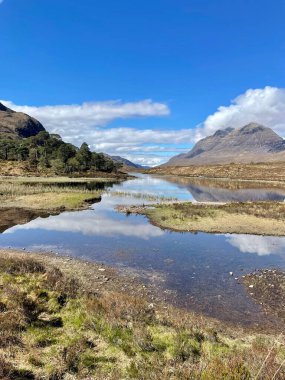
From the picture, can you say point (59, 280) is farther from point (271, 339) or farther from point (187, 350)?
point (271, 339)

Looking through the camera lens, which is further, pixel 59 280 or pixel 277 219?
pixel 277 219

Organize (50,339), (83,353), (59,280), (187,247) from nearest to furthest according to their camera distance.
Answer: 1. (83,353)
2. (50,339)
3. (59,280)
4. (187,247)

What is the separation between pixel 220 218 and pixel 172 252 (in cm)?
1822

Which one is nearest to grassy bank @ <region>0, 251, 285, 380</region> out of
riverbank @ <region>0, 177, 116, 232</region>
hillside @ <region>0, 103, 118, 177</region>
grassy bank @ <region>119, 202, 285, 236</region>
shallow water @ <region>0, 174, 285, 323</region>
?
shallow water @ <region>0, 174, 285, 323</region>

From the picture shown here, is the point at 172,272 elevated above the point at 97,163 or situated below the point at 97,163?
below

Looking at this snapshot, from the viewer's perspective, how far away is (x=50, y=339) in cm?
1199

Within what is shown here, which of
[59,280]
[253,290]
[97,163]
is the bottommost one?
[253,290]

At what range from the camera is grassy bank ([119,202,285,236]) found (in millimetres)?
40406

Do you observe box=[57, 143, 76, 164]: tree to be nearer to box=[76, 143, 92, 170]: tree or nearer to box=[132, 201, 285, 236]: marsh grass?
box=[76, 143, 92, 170]: tree

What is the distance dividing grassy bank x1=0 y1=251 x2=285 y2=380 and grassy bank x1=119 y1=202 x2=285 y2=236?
24.2 metres

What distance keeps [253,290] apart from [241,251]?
9.95 meters

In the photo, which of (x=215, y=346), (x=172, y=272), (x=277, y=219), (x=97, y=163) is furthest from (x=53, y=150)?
(x=215, y=346)

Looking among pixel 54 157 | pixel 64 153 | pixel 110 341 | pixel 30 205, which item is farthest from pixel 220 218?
pixel 64 153

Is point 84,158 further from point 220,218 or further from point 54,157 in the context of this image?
point 220,218
